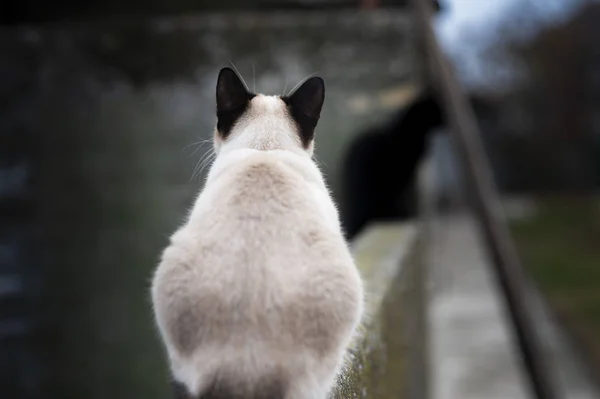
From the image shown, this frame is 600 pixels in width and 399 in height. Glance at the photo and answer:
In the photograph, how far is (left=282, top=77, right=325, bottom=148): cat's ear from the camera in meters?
0.98

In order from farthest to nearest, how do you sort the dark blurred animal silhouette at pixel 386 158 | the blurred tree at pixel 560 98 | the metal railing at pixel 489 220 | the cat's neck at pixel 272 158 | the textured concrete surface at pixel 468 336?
1. the blurred tree at pixel 560 98
2. the textured concrete surface at pixel 468 336
3. the dark blurred animal silhouette at pixel 386 158
4. the metal railing at pixel 489 220
5. the cat's neck at pixel 272 158

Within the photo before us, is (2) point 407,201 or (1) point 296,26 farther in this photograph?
(2) point 407,201

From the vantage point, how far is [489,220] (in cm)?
346

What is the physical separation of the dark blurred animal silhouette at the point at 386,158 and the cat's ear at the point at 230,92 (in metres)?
2.60

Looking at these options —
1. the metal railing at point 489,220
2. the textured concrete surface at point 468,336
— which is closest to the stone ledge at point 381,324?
the metal railing at point 489,220

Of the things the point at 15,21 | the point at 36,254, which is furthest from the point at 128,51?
the point at 36,254

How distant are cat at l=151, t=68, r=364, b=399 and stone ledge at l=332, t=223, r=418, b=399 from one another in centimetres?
28

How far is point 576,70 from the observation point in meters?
9.72

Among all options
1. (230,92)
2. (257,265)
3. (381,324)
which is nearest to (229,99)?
(230,92)

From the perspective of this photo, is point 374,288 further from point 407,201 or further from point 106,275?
point 407,201

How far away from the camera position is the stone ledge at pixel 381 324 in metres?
1.56

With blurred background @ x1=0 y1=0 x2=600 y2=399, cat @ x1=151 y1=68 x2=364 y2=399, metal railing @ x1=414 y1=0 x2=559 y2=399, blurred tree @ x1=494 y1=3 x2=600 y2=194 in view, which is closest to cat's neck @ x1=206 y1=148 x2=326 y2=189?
cat @ x1=151 y1=68 x2=364 y2=399

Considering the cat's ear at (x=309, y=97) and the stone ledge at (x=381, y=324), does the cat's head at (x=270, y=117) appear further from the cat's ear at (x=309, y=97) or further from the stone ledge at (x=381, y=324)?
the stone ledge at (x=381, y=324)

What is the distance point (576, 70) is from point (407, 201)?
6.55 metres
